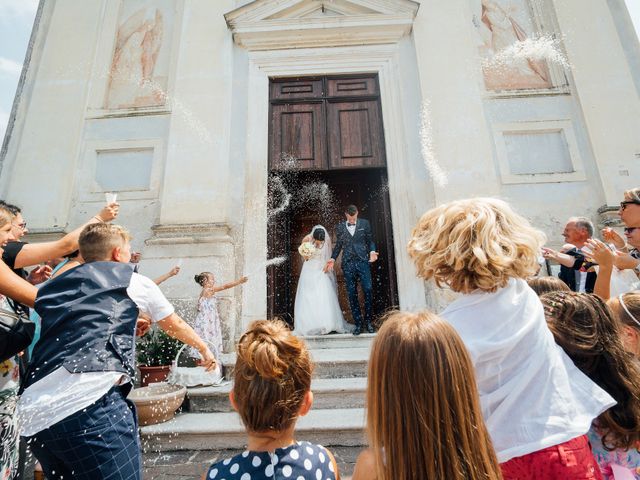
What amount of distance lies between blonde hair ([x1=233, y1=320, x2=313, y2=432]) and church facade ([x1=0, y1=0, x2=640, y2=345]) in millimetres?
4671

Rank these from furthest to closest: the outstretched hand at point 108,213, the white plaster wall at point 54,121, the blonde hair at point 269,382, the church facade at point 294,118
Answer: the white plaster wall at point 54,121 < the church facade at point 294,118 < the outstretched hand at point 108,213 < the blonde hair at point 269,382

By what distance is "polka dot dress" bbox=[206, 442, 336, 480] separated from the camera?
1.22 meters

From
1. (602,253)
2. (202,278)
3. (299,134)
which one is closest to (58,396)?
(602,253)

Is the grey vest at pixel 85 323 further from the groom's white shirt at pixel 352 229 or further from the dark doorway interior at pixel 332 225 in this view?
the groom's white shirt at pixel 352 229

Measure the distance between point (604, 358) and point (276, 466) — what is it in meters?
1.23

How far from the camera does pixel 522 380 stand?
1.22 meters

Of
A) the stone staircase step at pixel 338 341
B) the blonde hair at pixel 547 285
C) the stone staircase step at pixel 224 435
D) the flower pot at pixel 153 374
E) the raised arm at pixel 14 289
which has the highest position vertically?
the raised arm at pixel 14 289

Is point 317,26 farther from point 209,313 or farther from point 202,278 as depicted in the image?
point 209,313

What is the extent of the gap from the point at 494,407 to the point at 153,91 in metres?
8.07

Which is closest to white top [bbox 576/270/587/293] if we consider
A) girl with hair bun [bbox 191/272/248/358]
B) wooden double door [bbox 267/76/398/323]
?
wooden double door [bbox 267/76/398/323]

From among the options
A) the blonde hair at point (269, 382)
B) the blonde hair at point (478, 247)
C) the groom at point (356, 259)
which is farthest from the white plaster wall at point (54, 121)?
the blonde hair at point (478, 247)

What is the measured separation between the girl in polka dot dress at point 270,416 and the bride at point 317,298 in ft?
15.5

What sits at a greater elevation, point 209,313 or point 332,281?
point 332,281

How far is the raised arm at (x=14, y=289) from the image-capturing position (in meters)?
1.91
